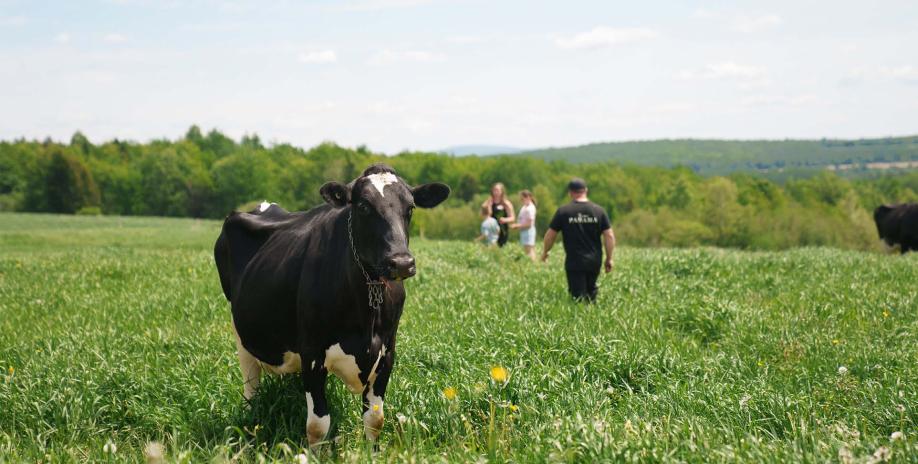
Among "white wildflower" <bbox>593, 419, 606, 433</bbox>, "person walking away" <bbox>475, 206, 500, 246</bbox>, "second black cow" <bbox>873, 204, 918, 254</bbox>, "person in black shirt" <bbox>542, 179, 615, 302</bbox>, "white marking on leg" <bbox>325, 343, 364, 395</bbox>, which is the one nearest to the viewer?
"white wildflower" <bbox>593, 419, 606, 433</bbox>

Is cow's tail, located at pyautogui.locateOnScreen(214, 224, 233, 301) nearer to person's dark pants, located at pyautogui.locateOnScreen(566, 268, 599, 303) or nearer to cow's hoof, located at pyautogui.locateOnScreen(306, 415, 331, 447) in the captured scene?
cow's hoof, located at pyautogui.locateOnScreen(306, 415, 331, 447)

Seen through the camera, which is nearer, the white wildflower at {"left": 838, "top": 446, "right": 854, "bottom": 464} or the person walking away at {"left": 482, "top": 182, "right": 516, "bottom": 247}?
the white wildflower at {"left": 838, "top": 446, "right": 854, "bottom": 464}

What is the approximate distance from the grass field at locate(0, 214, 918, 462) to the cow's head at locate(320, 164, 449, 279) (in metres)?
1.13

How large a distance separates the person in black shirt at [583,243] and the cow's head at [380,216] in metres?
5.52

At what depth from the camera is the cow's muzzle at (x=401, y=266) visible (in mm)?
4934

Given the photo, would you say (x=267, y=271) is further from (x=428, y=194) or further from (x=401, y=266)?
(x=401, y=266)

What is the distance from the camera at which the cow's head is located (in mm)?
5020

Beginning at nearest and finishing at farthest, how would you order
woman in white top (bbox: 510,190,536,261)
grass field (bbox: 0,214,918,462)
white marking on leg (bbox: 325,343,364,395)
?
grass field (bbox: 0,214,918,462) < white marking on leg (bbox: 325,343,364,395) < woman in white top (bbox: 510,190,536,261)

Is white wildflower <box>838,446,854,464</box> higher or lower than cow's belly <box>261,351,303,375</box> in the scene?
higher

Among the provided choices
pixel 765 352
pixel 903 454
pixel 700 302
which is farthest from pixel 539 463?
pixel 700 302

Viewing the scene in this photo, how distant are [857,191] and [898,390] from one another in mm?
120373

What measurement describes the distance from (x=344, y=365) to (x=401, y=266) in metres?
1.08

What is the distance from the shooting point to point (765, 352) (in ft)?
26.9

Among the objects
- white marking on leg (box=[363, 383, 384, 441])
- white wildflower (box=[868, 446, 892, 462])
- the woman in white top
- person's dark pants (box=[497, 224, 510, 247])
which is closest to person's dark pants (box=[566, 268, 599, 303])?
white marking on leg (box=[363, 383, 384, 441])
